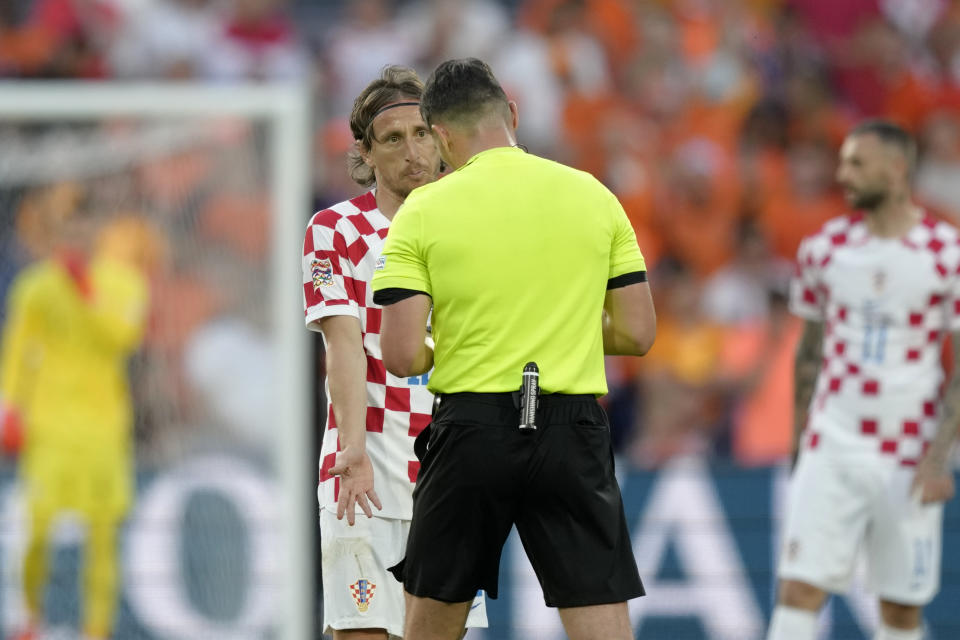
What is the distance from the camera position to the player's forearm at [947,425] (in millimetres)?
6027

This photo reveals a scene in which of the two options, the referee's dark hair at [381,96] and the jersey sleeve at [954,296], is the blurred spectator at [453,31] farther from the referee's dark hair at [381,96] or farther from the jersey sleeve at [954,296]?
the referee's dark hair at [381,96]

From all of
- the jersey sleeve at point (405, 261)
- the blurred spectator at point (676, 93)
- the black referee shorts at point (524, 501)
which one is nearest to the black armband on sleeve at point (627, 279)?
the black referee shorts at point (524, 501)

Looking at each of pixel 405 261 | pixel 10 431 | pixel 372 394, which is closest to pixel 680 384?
pixel 10 431

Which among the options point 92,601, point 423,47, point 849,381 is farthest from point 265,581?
point 423,47

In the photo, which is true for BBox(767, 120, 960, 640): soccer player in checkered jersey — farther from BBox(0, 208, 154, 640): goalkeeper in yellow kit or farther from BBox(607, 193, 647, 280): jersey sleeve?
BBox(0, 208, 154, 640): goalkeeper in yellow kit

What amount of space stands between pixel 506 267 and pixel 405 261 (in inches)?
Result: 9.3

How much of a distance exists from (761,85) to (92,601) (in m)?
5.98

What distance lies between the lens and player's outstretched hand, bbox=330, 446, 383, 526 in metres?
3.87

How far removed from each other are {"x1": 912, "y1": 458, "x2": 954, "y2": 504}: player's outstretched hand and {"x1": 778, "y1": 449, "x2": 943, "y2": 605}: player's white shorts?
0.09 metres

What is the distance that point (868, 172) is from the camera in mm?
6168

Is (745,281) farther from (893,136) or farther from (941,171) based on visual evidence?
(893,136)

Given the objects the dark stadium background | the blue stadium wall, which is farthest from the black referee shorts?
the dark stadium background

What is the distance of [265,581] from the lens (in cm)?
744

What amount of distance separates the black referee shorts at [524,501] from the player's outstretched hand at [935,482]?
287 cm
